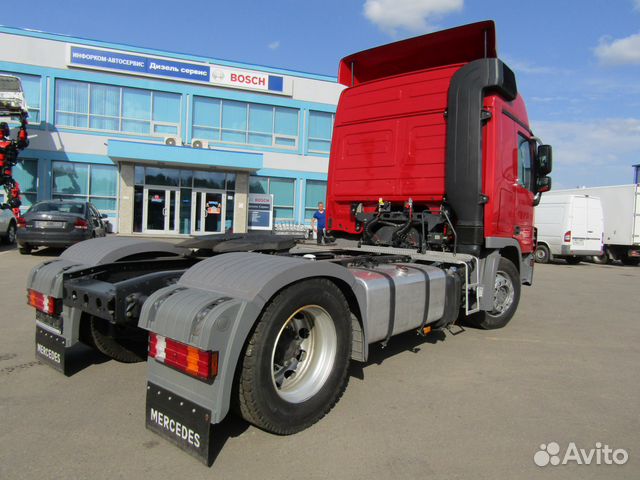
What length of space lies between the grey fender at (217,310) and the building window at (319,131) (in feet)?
72.8

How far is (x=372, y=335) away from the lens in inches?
140

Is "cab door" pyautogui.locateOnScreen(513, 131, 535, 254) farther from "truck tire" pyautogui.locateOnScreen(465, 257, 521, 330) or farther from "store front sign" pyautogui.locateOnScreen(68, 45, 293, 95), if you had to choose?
"store front sign" pyautogui.locateOnScreen(68, 45, 293, 95)

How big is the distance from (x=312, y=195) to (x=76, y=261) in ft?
69.6

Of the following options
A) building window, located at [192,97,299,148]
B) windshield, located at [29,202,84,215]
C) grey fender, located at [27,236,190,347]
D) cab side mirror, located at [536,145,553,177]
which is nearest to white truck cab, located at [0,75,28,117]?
building window, located at [192,97,299,148]

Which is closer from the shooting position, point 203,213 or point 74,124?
point 74,124

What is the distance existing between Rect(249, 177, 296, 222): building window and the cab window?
1864 cm

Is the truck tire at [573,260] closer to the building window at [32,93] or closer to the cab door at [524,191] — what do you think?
the cab door at [524,191]

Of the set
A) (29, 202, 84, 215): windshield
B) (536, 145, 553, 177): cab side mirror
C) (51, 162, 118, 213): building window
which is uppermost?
(51, 162, 118, 213): building window

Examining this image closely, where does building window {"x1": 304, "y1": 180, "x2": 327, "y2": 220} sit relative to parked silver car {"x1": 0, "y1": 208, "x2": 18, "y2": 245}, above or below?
above

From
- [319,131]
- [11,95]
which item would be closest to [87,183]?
[11,95]

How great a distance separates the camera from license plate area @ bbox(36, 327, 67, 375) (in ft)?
11.1

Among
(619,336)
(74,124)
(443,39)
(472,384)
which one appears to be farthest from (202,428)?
(74,124)

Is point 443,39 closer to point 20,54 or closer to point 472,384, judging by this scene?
point 472,384

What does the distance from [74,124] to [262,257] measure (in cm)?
2147
